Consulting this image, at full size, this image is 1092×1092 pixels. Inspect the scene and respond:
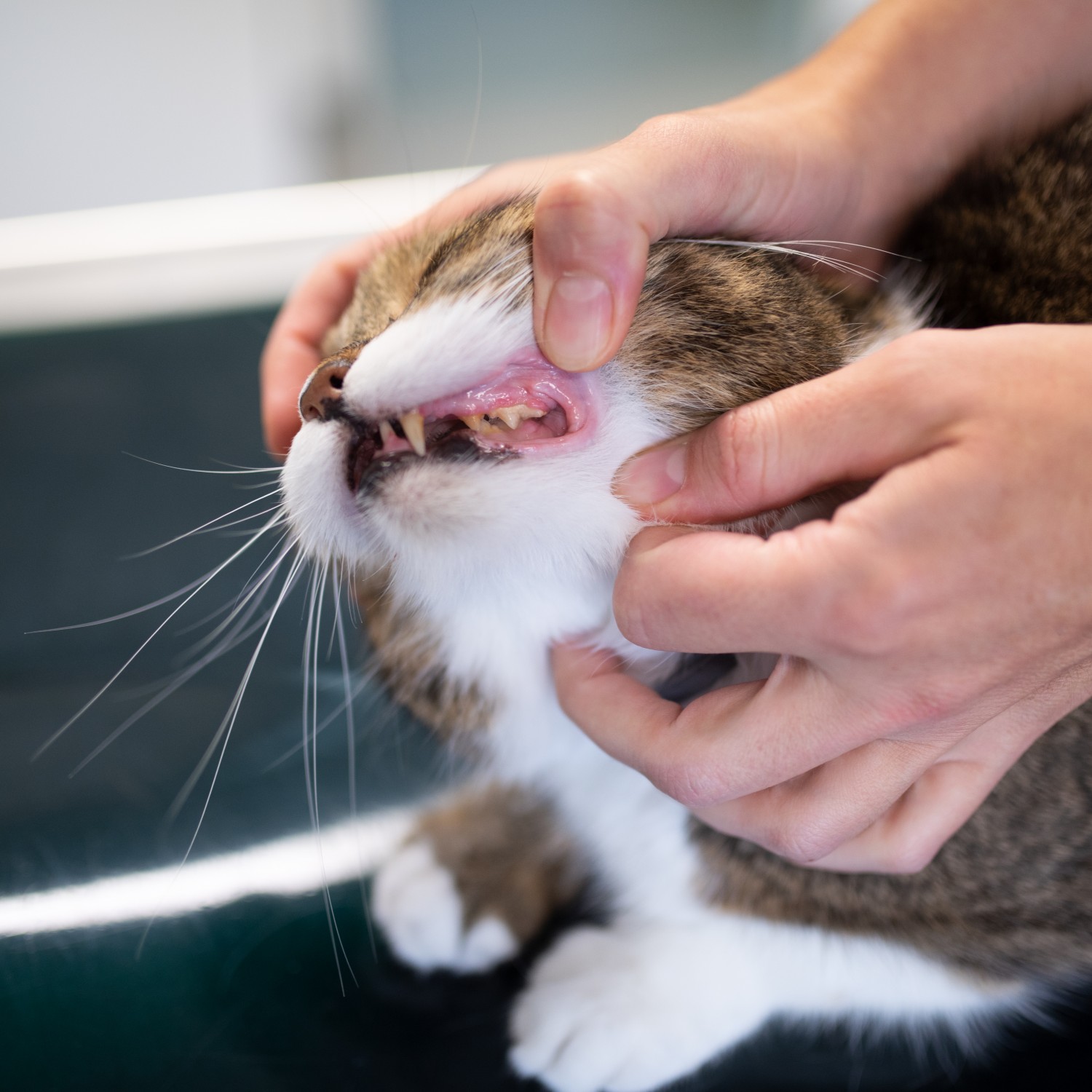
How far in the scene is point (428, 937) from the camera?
85cm

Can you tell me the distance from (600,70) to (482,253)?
2.48 m

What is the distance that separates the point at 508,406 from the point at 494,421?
0.01 meters

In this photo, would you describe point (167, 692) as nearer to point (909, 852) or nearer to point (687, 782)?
point (687, 782)

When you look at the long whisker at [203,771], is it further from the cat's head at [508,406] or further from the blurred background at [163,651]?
the cat's head at [508,406]

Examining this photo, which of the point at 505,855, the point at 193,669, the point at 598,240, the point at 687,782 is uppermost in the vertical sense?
the point at 598,240

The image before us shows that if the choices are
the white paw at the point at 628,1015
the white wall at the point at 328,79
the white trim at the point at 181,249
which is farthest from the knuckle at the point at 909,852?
the white wall at the point at 328,79

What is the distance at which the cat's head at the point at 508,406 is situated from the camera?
588mm

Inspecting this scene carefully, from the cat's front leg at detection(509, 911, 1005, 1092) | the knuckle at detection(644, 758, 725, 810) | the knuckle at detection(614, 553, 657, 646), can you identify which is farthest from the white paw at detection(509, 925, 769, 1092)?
the knuckle at detection(614, 553, 657, 646)

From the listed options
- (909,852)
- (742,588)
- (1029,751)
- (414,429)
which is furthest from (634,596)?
(1029,751)

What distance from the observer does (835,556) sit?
0.50m

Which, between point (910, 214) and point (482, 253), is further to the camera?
point (910, 214)

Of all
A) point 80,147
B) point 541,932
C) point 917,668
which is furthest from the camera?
point 80,147

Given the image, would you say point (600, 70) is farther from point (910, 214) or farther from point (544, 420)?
point (544, 420)

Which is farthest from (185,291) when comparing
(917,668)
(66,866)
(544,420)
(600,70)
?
(600,70)
